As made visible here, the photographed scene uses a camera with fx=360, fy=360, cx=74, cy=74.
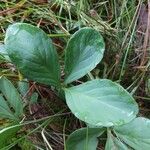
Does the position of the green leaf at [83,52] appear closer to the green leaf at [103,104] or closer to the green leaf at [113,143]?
the green leaf at [103,104]

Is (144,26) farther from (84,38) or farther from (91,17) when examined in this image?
(84,38)

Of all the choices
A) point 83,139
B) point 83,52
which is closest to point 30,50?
point 83,52

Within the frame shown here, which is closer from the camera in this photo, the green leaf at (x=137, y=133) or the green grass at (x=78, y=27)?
the green leaf at (x=137, y=133)

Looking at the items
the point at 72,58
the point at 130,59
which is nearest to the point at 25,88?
the point at 72,58

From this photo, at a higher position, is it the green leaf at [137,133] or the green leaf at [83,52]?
the green leaf at [83,52]

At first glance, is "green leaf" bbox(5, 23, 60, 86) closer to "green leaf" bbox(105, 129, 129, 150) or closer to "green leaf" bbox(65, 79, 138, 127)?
"green leaf" bbox(65, 79, 138, 127)

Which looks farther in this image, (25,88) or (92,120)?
(25,88)

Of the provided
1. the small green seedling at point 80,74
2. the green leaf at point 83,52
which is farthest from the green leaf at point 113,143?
the green leaf at point 83,52

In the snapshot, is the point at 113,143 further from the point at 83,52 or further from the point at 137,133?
the point at 83,52
